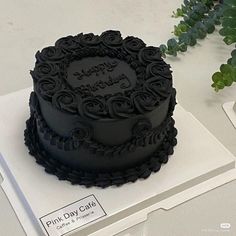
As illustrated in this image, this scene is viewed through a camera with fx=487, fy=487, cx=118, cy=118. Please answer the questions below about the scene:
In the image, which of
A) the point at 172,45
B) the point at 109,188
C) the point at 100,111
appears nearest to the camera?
the point at 100,111

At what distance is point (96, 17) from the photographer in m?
1.59

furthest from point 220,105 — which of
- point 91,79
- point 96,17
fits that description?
point 96,17

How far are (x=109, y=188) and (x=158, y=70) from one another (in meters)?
0.26

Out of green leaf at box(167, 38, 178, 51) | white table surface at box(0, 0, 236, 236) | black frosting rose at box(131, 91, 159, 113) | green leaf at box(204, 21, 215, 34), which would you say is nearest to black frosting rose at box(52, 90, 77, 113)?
black frosting rose at box(131, 91, 159, 113)

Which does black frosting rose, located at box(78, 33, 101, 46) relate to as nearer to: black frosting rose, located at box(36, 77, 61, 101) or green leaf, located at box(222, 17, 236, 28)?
black frosting rose, located at box(36, 77, 61, 101)

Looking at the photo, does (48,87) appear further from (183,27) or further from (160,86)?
(183,27)

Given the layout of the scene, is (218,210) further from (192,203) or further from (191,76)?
(191,76)

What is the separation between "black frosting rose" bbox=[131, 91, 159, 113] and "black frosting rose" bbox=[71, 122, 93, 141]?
99mm

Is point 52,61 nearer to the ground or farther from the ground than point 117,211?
farther from the ground

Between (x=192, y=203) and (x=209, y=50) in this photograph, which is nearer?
(x=192, y=203)

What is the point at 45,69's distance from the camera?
98cm

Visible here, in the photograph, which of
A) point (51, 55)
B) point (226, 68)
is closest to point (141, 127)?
point (51, 55)

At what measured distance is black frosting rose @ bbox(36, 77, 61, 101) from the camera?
928 mm

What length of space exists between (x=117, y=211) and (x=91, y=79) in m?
0.27
